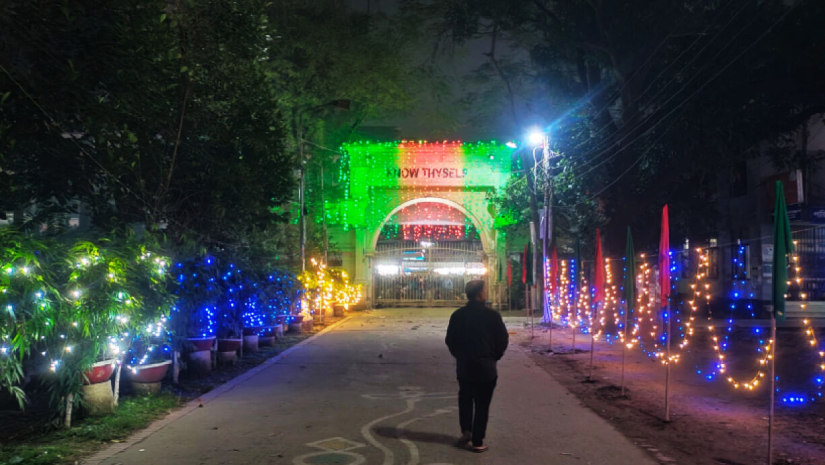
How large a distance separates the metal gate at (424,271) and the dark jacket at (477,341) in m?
24.5

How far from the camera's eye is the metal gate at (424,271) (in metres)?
31.9

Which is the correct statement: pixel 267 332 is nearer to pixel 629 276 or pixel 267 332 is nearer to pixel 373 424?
pixel 373 424

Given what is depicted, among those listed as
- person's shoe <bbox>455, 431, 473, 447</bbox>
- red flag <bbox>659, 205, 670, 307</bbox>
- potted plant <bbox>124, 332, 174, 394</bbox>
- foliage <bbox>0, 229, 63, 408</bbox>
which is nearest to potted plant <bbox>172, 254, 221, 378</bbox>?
potted plant <bbox>124, 332, 174, 394</bbox>

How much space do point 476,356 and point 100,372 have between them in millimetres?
4794

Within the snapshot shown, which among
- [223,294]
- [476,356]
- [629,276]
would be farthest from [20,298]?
[629,276]

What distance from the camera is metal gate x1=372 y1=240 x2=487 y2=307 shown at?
105 feet

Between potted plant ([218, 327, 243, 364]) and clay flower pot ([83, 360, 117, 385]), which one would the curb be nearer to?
potted plant ([218, 327, 243, 364])

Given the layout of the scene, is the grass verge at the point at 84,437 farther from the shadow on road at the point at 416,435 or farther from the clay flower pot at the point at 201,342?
the shadow on road at the point at 416,435

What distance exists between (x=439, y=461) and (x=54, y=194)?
757 centimetres

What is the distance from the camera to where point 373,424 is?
8.16 metres

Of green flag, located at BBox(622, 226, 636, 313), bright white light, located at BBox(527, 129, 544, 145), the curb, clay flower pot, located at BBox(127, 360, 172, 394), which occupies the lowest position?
the curb

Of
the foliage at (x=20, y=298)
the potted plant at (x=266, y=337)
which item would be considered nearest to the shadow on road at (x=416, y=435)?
the foliage at (x=20, y=298)

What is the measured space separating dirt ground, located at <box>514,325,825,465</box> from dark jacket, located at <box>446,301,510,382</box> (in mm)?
1949

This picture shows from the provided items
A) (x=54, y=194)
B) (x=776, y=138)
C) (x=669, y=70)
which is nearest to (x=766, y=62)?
(x=669, y=70)
